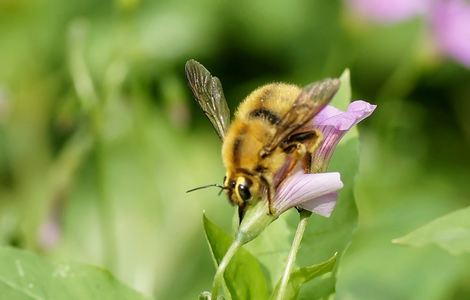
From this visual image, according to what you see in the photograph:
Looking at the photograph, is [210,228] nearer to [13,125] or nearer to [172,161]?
[172,161]

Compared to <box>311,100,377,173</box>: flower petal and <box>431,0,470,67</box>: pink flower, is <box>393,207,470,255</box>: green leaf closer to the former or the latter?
<box>311,100,377,173</box>: flower petal

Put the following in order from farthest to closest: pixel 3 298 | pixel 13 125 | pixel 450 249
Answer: pixel 13 125 → pixel 3 298 → pixel 450 249

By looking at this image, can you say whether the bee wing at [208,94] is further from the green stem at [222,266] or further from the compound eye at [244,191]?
the green stem at [222,266]

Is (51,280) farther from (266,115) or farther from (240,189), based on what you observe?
(266,115)

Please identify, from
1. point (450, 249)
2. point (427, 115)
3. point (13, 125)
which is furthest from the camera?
point (427, 115)

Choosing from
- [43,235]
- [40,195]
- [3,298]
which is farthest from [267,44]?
[3,298]


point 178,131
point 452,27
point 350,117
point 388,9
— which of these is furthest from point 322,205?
point 388,9

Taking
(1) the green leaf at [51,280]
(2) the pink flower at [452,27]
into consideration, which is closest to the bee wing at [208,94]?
(1) the green leaf at [51,280]
